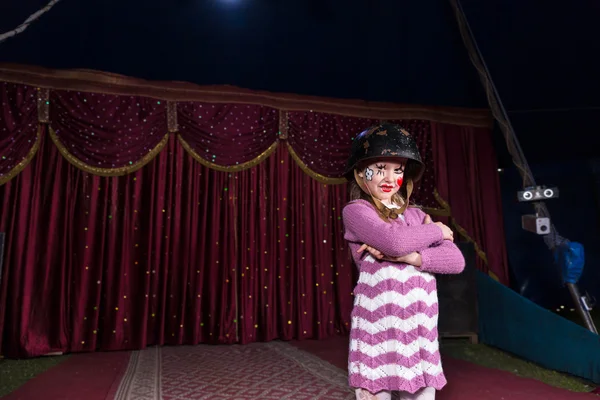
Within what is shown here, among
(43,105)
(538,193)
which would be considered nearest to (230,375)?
(538,193)

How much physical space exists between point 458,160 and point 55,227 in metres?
A: 4.33

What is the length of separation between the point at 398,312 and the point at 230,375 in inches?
80.9

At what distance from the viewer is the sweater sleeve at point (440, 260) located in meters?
1.11

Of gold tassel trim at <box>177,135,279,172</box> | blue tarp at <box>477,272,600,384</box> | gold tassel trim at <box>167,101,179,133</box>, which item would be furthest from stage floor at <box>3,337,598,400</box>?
gold tassel trim at <box>167,101,179,133</box>

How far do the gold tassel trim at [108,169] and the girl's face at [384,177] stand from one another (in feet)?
10.4

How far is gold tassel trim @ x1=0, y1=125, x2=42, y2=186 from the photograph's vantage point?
138 inches

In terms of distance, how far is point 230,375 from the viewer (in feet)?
9.17

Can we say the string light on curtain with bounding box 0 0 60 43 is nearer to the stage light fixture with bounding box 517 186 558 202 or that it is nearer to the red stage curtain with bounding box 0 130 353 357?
the red stage curtain with bounding box 0 130 353 357

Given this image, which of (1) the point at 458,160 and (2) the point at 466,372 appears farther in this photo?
(1) the point at 458,160

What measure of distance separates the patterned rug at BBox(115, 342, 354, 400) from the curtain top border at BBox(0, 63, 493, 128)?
2.45m

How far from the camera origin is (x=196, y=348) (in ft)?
12.3

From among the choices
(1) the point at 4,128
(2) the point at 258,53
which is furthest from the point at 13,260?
(2) the point at 258,53

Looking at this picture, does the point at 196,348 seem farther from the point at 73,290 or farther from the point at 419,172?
the point at 419,172

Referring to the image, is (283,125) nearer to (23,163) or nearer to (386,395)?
(23,163)
